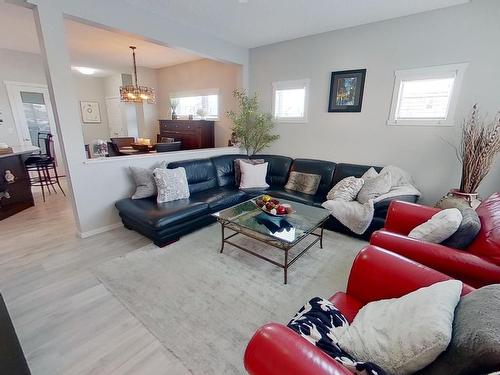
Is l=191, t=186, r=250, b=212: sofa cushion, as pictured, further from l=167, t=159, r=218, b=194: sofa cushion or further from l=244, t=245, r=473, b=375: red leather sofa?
l=244, t=245, r=473, b=375: red leather sofa

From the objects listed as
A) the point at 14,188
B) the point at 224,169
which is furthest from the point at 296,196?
the point at 14,188

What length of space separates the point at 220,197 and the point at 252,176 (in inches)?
30.1

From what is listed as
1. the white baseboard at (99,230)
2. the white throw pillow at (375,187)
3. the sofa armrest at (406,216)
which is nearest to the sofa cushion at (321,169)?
Answer: the white throw pillow at (375,187)

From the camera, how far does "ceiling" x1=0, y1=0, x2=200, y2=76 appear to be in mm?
3439

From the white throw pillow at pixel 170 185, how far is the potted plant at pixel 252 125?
1.71m

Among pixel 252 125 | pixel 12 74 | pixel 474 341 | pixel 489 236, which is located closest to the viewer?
pixel 474 341

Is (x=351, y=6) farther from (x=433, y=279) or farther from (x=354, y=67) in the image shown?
(x=433, y=279)

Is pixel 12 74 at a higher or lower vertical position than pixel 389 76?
higher

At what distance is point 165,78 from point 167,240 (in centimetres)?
543

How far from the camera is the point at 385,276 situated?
1312 mm

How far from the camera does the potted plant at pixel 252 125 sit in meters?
4.47

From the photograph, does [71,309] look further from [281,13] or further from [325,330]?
[281,13]

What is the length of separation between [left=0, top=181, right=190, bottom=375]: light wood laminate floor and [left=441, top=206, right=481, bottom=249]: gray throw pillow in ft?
6.42

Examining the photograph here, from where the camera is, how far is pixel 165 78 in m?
6.56
